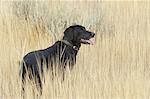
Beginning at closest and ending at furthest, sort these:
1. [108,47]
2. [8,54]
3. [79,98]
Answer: [79,98] → [8,54] → [108,47]

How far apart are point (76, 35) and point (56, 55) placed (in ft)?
1.21

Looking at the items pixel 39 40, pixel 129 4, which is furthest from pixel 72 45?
pixel 129 4

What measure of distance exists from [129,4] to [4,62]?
4.21 metres

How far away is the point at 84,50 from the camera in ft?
22.3

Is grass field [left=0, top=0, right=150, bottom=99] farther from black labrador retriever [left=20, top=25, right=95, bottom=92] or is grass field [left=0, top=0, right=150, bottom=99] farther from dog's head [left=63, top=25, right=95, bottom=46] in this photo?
dog's head [left=63, top=25, right=95, bottom=46]

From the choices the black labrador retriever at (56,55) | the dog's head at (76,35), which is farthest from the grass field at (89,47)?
the dog's head at (76,35)

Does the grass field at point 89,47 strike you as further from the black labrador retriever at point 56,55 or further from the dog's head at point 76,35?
the dog's head at point 76,35

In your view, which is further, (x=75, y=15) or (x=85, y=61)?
(x=75, y=15)

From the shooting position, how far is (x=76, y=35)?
5914mm

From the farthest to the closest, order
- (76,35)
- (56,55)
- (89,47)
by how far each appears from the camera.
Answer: (89,47), (76,35), (56,55)

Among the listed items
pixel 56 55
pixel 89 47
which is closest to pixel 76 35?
pixel 56 55

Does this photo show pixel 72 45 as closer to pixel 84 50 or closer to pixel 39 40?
pixel 84 50

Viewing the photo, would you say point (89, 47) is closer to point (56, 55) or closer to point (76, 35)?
point (76, 35)

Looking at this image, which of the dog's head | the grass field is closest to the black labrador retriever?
the dog's head
